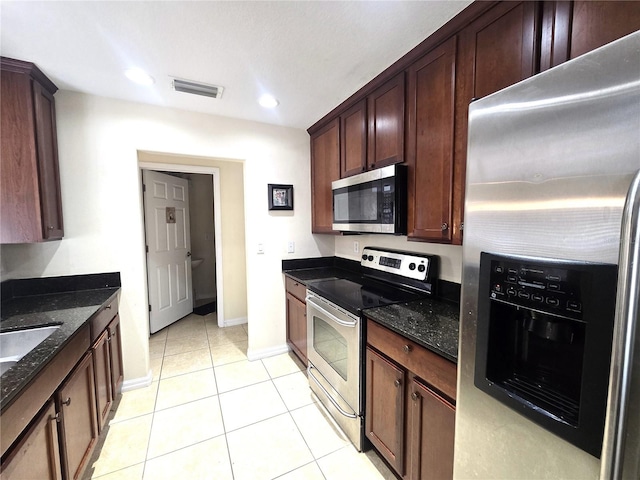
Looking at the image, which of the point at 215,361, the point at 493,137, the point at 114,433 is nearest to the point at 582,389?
the point at 493,137

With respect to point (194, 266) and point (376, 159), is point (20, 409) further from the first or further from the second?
point (194, 266)

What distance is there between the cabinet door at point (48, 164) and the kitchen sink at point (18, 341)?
2.08 feet

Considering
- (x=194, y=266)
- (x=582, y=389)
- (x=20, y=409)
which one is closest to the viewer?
(x=582, y=389)

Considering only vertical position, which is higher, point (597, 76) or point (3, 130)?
point (3, 130)

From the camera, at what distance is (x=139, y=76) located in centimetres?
178

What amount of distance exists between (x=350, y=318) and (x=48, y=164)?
A: 2.29 metres

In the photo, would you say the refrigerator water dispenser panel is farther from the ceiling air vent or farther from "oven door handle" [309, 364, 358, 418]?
the ceiling air vent

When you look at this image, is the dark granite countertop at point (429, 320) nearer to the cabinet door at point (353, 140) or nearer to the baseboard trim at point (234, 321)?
the cabinet door at point (353, 140)

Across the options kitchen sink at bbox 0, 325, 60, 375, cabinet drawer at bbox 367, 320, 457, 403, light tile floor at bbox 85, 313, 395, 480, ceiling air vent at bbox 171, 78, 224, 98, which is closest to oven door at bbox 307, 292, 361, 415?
cabinet drawer at bbox 367, 320, 457, 403

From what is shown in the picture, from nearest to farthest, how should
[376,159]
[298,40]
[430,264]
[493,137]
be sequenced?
[493,137], [298,40], [430,264], [376,159]

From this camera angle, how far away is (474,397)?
840 mm

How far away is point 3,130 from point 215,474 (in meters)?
2.37

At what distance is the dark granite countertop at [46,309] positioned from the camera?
3.17 feet

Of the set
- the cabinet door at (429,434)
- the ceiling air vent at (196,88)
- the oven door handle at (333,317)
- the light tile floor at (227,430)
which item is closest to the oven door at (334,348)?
the oven door handle at (333,317)
